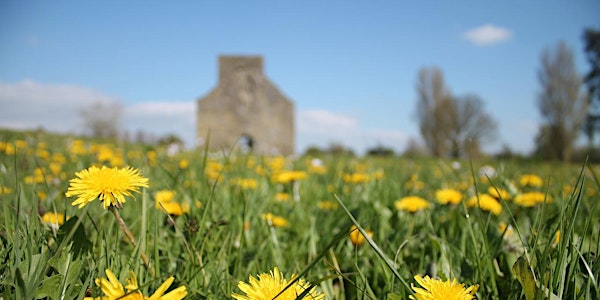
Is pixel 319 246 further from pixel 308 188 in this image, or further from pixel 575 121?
pixel 575 121

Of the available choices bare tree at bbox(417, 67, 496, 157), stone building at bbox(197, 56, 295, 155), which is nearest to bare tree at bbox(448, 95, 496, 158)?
bare tree at bbox(417, 67, 496, 157)

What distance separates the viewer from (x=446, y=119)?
29781 millimetres

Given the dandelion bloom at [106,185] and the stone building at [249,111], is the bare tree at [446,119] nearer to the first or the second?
the stone building at [249,111]

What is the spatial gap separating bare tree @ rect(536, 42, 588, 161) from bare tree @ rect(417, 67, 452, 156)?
19.7ft

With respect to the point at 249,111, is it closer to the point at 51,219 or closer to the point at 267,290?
the point at 51,219

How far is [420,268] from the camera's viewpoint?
89 centimetres

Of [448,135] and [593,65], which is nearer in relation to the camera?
[593,65]

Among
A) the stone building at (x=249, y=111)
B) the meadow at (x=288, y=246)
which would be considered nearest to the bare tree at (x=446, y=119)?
the stone building at (x=249, y=111)

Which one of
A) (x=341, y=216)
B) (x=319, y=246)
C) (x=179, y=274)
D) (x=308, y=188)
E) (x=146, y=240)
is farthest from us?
(x=308, y=188)

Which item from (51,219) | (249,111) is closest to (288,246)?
(51,219)

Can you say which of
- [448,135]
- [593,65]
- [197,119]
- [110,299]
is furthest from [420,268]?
[448,135]

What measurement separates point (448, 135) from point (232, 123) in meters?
16.4

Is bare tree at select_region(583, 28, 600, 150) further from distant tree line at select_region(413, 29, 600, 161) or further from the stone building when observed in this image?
the stone building

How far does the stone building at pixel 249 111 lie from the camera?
1998 centimetres
